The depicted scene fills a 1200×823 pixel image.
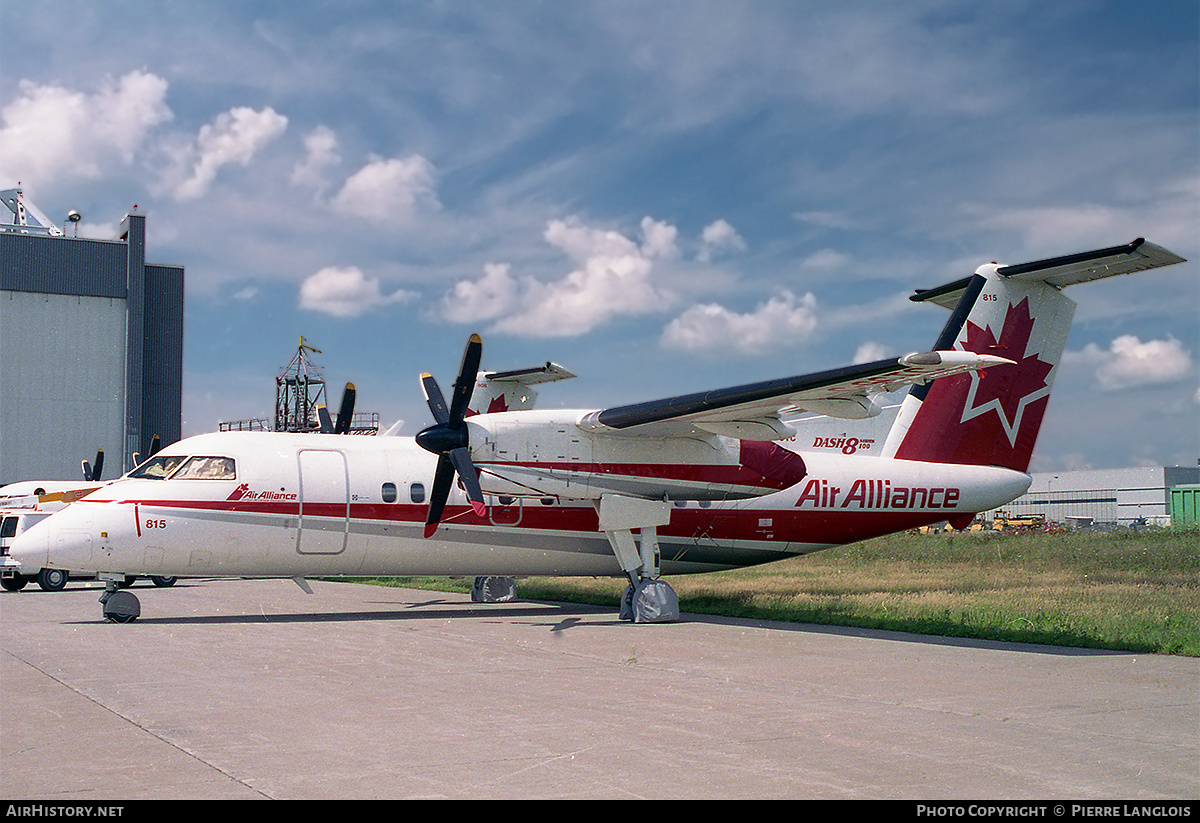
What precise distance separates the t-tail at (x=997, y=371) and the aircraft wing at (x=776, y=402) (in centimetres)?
245

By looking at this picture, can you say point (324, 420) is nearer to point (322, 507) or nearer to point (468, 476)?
point (322, 507)

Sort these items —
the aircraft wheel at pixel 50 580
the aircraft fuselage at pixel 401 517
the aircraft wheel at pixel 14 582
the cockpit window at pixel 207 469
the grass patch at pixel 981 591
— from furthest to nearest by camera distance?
the aircraft wheel at pixel 50 580 < the aircraft wheel at pixel 14 582 < the cockpit window at pixel 207 469 < the aircraft fuselage at pixel 401 517 < the grass patch at pixel 981 591

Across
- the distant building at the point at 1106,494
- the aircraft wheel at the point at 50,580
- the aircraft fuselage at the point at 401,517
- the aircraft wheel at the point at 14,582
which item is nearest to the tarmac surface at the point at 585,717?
the aircraft fuselage at the point at 401,517

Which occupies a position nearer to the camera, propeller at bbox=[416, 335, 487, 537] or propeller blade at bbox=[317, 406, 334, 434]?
propeller at bbox=[416, 335, 487, 537]

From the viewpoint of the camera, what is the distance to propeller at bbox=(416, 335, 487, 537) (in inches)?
661

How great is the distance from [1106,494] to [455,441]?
11431cm

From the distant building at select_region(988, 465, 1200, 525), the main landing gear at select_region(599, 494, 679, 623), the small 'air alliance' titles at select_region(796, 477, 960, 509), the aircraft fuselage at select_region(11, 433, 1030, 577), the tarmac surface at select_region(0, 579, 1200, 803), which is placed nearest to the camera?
the tarmac surface at select_region(0, 579, 1200, 803)

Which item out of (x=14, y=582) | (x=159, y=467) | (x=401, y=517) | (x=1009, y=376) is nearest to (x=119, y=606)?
(x=159, y=467)

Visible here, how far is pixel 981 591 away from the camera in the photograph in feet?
70.1

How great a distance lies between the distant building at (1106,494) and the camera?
10600cm

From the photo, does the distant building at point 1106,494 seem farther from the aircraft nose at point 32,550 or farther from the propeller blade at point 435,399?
the aircraft nose at point 32,550

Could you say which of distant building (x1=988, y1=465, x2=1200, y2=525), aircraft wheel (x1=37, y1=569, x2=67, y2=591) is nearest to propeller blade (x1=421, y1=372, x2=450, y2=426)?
aircraft wheel (x1=37, y1=569, x2=67, y2=591)

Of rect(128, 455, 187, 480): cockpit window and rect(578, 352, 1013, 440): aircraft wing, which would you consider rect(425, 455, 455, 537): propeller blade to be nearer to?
rect(578, 352, 1013, 440): aircraft wing

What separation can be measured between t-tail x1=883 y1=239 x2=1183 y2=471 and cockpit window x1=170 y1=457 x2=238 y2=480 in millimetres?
12996
